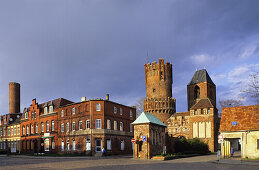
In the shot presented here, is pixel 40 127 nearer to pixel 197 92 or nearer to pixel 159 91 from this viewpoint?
pixel 159 91

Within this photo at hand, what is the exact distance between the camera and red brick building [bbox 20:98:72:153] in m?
51.4

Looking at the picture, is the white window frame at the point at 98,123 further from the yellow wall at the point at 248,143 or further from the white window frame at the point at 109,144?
the yellow wall at the point at 248,143

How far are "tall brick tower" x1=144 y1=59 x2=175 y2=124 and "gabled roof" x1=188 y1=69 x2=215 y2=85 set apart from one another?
6146mm

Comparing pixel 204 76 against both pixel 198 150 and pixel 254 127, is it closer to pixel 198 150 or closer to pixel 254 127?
pixel 198 150

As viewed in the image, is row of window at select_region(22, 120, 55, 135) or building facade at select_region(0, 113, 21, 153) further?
building facade at select_region(0, 113, 21, 153)

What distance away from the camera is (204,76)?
70.0 m

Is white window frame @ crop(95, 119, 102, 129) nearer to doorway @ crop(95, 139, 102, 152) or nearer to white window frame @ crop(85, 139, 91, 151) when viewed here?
doorway @ crop(95, 139, 102, 152)

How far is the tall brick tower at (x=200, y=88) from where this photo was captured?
68000mm

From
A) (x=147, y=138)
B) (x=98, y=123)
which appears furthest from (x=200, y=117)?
(x=147, y=138)

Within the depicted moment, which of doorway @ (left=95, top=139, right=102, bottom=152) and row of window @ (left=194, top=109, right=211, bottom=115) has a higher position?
row of window @ (left=194, top=109, right=211, bottom=115)

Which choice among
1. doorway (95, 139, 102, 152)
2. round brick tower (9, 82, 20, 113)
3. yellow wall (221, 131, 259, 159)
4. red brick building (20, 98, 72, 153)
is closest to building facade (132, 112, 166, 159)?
yellow wall (221, 131, 259, 159)

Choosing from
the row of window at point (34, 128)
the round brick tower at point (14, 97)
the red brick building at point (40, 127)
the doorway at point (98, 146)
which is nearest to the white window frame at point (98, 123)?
the doorway at point (98, 146)

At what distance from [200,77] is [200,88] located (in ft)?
11.4

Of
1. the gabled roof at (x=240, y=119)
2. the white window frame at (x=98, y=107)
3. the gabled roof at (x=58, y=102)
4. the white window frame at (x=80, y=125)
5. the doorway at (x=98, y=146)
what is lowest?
the doorway at (x=98, y=146)
